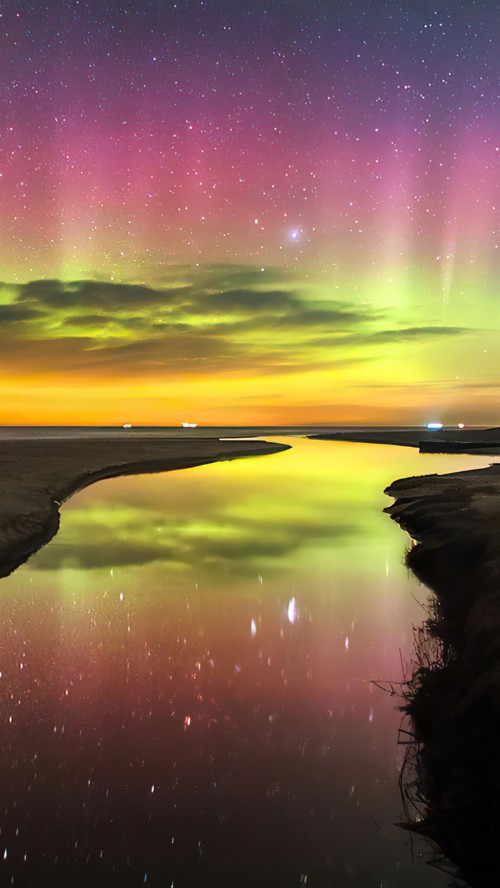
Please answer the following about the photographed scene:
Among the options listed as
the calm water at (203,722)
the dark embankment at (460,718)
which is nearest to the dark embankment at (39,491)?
the calm water at (203,722)

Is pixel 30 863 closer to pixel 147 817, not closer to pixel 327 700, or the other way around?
pixel 147 817

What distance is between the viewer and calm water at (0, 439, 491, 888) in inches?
245

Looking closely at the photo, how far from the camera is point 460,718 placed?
24.5ft

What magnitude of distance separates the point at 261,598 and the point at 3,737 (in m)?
8.51

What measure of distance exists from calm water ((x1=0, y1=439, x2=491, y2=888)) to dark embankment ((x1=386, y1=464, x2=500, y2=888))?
0.36 m

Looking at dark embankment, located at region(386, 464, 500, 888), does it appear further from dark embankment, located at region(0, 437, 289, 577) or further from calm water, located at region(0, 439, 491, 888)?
dark embankment, located at region(0, 437, 289, 577)

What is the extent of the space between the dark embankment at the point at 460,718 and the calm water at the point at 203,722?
0.36 metres

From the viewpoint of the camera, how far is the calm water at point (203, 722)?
6.22 m

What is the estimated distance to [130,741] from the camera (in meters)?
8.38

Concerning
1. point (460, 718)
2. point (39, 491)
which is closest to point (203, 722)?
point (460, 718)

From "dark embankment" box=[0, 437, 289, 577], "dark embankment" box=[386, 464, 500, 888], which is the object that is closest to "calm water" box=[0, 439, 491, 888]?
"dark embankment" box=[386, 464, 500, 888]

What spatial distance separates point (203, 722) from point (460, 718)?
3853 mm

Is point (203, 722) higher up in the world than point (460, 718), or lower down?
lower down

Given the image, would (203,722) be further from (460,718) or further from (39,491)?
(39,491)
